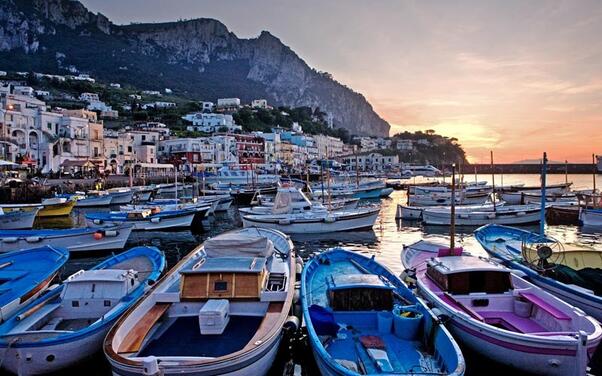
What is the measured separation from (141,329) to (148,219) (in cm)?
2320

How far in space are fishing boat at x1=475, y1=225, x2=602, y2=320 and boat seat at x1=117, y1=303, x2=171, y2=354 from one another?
1143 centimetres

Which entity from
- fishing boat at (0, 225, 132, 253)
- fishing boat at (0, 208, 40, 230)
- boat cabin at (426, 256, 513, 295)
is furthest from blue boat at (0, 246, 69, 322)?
fishing boat at (0, 208, 40, 230)

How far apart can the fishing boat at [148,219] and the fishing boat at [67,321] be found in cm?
1760

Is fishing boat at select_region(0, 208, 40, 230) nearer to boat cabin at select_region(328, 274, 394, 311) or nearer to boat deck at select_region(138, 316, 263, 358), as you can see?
boat deck at select_region(138, 316, 263, 358)

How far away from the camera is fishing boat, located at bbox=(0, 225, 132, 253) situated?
20688 mm

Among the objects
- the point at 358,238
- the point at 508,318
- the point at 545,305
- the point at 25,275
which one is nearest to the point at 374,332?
the point at 508,318

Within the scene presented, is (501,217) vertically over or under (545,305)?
Result: under

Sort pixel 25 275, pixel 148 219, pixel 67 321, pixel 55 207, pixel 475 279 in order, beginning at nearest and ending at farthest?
pixel 67 321
pixel 475 279
pixel 25 275
pixel 148 219
pixel 55 207

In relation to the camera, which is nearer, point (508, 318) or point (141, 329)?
point (141, 329)

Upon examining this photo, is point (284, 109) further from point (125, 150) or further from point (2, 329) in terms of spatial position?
point (2, 329)

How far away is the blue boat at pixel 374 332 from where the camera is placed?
25.5ft

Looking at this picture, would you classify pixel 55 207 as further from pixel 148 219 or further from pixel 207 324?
pixel 207 324

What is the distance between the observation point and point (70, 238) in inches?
849

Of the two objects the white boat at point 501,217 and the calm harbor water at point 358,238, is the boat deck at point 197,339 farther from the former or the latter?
the white boat at point 501,217
